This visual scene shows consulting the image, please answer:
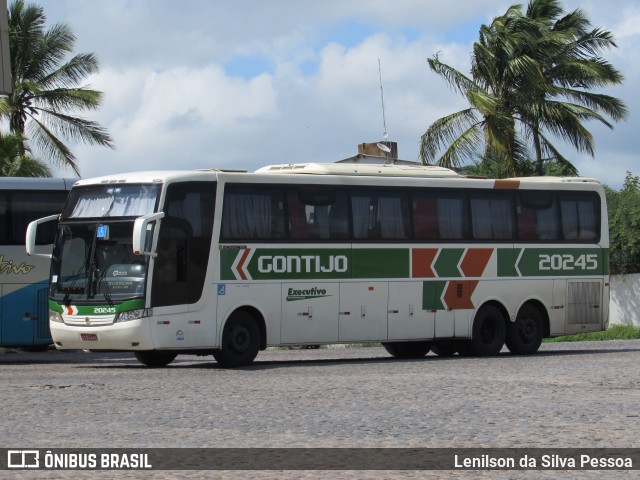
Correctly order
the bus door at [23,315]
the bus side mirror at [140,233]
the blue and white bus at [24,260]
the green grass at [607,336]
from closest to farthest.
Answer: the bus side mirror at [140,233], the blue and white bus at [24,260], the bus door at [23,315], the green grass at [607,336]

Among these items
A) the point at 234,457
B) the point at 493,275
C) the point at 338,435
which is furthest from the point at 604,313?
the point at 234,457

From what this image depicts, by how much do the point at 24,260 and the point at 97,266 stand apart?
482 centimetres

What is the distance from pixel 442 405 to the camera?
47.5ft

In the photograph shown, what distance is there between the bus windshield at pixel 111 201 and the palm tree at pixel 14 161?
1476 centimetres

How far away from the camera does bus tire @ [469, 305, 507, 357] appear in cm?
2500

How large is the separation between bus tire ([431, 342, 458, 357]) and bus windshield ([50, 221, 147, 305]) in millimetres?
7783

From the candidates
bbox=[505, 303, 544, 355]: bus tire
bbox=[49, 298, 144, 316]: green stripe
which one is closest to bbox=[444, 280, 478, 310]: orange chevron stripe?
bbox=[505, 303, 544, 355]: bus tire

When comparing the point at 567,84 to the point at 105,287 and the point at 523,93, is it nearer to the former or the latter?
the point at 523,93

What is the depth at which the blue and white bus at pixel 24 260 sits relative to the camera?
24.9 m

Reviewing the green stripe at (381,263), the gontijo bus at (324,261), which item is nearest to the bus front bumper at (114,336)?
the gontijo bus at (324,261)

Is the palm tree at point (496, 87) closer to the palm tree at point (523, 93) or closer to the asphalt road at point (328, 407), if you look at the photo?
the palm tree at point (523, 93)

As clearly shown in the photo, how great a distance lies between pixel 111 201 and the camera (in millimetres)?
21359

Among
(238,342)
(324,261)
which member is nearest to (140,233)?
(238,342)

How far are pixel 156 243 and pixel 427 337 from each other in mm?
6182
